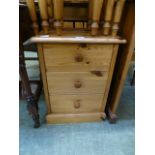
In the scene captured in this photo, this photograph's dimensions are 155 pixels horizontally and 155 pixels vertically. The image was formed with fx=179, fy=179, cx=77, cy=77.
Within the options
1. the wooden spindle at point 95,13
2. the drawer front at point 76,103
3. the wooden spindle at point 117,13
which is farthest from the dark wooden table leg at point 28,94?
the wooden spindle at point 117,13

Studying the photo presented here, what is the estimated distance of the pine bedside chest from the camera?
968 millimetres

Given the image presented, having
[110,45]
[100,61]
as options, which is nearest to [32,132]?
[100,61]

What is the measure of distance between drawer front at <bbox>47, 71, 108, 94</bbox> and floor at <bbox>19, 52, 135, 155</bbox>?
0.29m

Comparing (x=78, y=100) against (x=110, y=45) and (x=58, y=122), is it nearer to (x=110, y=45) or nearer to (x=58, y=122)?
(x=58, y=122)

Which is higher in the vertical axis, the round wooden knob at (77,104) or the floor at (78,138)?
the round wooden knob at (77,104)

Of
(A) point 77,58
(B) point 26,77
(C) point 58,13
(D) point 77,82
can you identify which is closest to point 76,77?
(D) point 77,82

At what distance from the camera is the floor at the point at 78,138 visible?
3.74 ft

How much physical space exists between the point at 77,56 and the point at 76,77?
6.1 inches

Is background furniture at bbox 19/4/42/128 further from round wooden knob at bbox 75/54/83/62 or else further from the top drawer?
round wooden knob at bbox 75/54/83/62

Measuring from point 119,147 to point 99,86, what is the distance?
419 mm

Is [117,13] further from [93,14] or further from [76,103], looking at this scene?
[76,103]

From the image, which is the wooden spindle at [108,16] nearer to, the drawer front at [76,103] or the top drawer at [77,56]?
the top drawer at [77,56]

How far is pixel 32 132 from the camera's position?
4.14 feet

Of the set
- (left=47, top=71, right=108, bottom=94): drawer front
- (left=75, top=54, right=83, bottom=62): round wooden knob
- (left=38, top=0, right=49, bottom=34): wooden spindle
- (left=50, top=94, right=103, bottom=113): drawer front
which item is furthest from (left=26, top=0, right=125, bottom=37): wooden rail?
(left=50, top=94, right=103, bottom=113): drawer front
